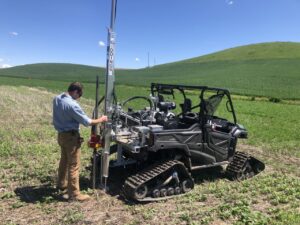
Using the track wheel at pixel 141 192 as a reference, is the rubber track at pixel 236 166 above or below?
above

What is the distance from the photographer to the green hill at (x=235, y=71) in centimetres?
4894

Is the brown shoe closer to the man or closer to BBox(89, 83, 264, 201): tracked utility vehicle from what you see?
the man

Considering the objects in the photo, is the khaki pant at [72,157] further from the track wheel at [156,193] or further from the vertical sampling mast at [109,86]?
the track wheel at [156,193]

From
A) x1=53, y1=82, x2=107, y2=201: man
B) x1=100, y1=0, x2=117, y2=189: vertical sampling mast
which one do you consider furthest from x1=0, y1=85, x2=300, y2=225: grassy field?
x1=100, y1=0, x2=117, y2=189: vertical sampling mast

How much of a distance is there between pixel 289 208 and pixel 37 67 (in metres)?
104

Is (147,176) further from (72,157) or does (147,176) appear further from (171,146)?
(72,157)

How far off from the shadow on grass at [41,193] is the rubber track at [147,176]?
109cm

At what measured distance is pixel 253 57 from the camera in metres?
80.6

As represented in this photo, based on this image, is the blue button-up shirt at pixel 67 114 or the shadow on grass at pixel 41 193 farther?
the shadow on grass at pixel 41 193

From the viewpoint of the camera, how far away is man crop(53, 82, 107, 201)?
7004mm

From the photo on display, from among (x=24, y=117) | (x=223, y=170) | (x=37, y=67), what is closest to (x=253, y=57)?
(x=37, y=67)

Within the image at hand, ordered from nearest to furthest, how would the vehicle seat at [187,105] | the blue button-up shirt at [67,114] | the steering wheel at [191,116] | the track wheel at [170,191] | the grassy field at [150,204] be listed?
the grassy field at [150,204] → the blue button-up shirt at [67,114] → the track wheel at [170,191] → the steering wheel at [191,116] → the vehicle seat at [187,105]

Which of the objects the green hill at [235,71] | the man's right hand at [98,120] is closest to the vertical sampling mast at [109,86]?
the man's right hand at [98,120]

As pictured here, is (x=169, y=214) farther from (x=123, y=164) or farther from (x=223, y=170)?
(x=223, y=170)
